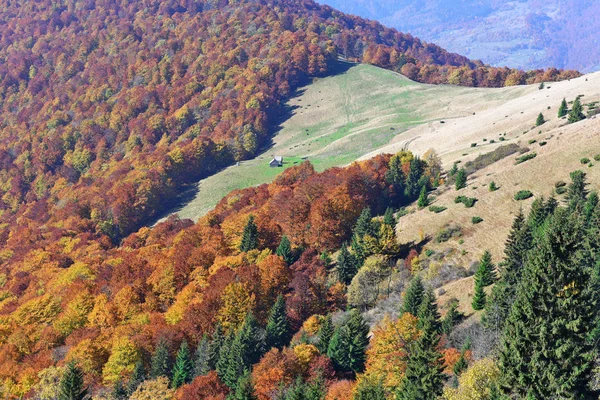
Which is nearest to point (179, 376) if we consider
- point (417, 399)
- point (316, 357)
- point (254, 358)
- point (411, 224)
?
point (254, 358)

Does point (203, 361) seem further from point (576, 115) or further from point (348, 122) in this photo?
point (348, 122)

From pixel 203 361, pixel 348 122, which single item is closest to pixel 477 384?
pixel 203 361

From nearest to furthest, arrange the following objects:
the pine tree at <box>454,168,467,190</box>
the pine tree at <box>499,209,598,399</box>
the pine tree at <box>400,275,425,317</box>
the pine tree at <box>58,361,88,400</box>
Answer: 1. the pine tree at <box>499,209,598,399</box>
2. the pine tree at <box>58,361,88,400</box>
3. the pine tree at <box>400,275,425,317</box>
4. the pine tree at <box>454,168,467,190</box>

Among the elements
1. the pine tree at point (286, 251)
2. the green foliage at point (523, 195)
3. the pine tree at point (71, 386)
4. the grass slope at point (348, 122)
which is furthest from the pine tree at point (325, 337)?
the grass slope at point (348, 122)

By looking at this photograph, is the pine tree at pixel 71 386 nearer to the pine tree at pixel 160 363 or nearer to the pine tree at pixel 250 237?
the pine tree at pixel 160 363

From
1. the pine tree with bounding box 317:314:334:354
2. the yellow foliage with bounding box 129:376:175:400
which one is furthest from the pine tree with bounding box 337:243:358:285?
the yellow foliage with bounding box 129:376:175:400

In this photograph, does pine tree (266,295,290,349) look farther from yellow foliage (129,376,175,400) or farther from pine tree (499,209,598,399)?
pine tree (499,209,598,399)

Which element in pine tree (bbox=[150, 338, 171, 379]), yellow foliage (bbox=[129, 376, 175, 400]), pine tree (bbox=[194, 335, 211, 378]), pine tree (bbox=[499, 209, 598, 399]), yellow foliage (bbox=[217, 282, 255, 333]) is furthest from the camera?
yellow foliage (bbox=[217, 282, 255, 333])
